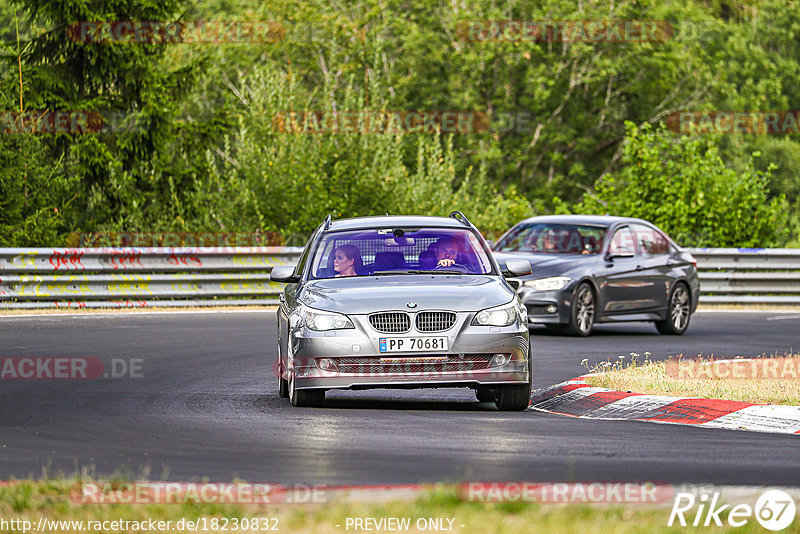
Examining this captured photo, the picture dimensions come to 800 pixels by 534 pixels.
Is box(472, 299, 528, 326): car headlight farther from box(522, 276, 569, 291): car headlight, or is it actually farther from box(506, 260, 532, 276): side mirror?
box(522, 276, 569, 291): car headlight

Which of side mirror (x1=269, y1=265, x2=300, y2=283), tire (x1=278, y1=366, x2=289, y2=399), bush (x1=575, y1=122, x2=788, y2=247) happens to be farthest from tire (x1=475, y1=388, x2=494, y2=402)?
bush (x1=575, y1=122, x2=788, y2=247)

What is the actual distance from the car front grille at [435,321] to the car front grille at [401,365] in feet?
0.72

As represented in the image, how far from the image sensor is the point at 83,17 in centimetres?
3070

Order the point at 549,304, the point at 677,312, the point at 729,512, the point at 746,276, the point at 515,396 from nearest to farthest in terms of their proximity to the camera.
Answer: the point at 729,512 → the point at 515,396 → the point at 549,304 → the point at 677,312 → the point at 746,276

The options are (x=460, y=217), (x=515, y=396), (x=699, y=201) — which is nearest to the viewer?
(x=515, y=396)

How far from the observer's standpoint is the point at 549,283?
19.5 metres

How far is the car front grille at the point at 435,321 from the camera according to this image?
1127 cm

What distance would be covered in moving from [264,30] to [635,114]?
14.5m

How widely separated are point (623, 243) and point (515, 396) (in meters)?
9.59

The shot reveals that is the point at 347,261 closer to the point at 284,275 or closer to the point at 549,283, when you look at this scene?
the point at 284,275

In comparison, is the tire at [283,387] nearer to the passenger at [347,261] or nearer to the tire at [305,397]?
the tire at [305,397]

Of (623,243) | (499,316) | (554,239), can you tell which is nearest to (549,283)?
(554,239)

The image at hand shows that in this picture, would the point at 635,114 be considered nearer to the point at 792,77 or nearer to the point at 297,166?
the point at 792,77

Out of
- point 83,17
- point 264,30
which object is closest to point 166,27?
point 83,17
